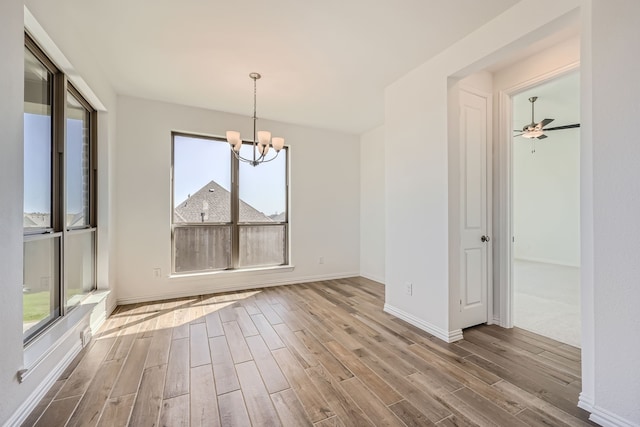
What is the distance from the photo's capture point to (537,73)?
2537 millimetres

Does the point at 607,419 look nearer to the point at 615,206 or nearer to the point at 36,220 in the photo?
the point at 615,206

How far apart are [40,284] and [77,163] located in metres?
1.24

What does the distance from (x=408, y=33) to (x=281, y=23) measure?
41.5 inches

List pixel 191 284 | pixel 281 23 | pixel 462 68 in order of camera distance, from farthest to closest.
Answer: pixel 191 284
pixel 462 68
pixel 281 23

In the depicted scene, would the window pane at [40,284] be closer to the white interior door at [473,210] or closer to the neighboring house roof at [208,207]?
the neighboring house roof at [208,207]

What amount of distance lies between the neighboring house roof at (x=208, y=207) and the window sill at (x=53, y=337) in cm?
157

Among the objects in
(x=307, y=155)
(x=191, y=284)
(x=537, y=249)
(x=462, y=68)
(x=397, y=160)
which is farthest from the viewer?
(x=537, y=249)

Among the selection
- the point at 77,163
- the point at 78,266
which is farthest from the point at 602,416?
the point at 77,163

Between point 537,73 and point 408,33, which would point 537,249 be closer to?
point 537,73

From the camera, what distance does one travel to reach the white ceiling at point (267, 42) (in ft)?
6.56

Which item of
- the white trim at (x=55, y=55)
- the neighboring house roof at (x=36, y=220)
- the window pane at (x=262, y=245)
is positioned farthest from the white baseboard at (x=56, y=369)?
the white trim at (x=55, y=55)

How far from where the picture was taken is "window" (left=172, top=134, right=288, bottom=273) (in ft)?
13.0

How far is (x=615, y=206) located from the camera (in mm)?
1478

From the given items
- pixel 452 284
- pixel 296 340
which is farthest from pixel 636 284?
pixel 296 340
